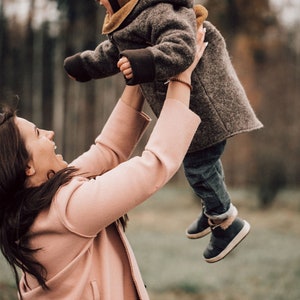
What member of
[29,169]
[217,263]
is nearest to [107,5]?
[29,169]

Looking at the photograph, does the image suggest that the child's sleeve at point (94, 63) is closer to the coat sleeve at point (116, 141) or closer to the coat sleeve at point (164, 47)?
the coat sleeve at point (116, 141)

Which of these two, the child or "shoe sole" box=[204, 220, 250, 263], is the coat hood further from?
"shoe sole" box=[204, 220, 250, 263]

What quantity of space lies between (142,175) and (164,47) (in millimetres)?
407

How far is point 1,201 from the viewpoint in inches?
87.3

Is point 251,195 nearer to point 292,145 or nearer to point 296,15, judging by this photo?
point 292,145

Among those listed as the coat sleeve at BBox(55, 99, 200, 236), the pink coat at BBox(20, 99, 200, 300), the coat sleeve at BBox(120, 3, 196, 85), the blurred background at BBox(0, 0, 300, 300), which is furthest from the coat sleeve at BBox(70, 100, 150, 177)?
the blurred background at BBox(0, 0, 300, 300)

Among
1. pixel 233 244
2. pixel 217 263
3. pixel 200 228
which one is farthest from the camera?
pixel 217 263

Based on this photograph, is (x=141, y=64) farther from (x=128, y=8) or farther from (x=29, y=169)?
(x=29, y=169)

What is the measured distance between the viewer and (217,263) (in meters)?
10.1

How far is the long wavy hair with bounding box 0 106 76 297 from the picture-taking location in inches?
85.0

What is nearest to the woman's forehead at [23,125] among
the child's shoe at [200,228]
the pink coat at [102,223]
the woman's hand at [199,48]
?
the pink coat at [102,223]

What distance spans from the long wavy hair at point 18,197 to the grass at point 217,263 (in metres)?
2.88

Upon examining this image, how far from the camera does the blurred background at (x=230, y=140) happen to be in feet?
29.6

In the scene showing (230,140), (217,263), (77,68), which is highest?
(77,68)
